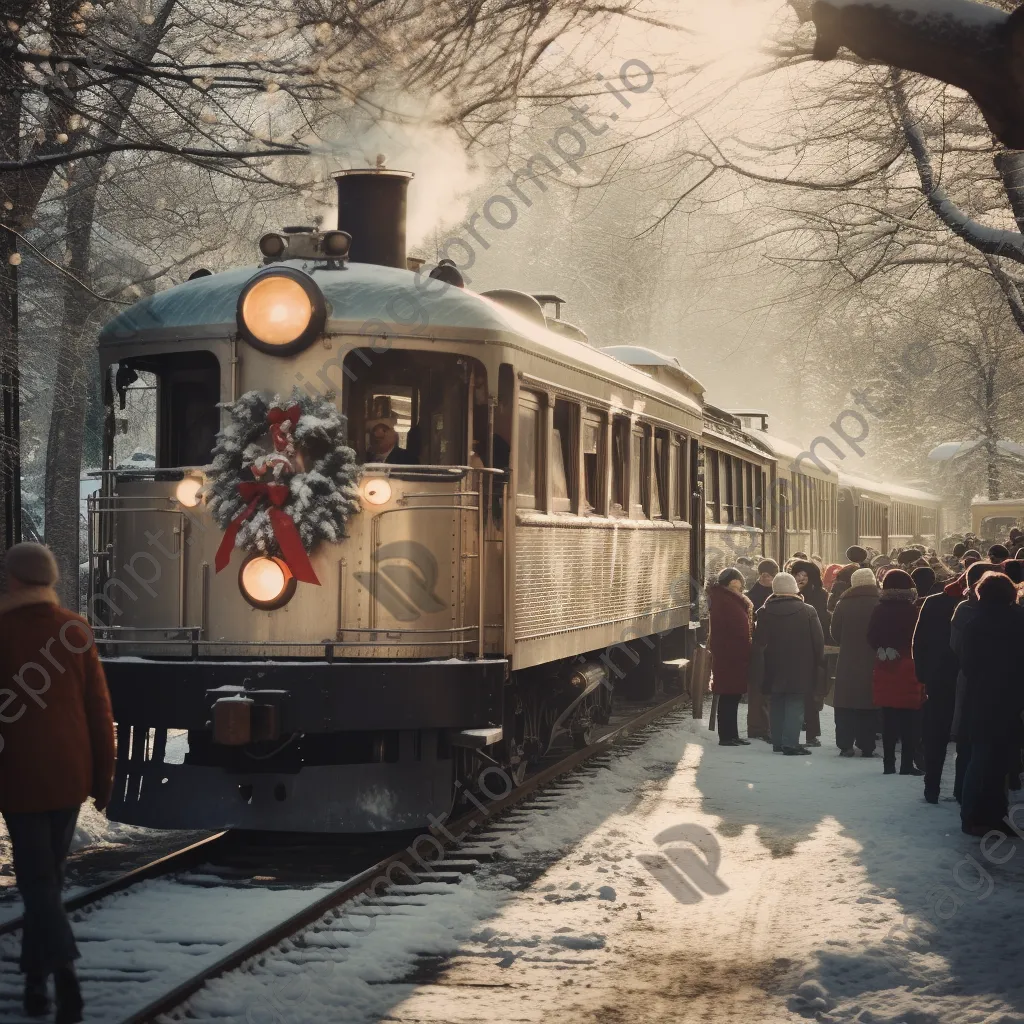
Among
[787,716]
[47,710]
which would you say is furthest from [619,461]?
[47,710]

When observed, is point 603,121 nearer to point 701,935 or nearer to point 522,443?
point 522,443

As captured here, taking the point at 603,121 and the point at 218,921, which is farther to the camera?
the point at 603,121

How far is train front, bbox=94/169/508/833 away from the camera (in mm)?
8898

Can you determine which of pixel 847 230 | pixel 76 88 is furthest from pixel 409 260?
pixel 847 230

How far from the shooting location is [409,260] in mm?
10828

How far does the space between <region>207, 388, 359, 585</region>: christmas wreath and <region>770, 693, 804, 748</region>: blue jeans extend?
632cm

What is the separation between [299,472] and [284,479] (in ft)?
0.33

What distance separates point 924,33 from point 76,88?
6.24 meters

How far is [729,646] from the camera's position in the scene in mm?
14781

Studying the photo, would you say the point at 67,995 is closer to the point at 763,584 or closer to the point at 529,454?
the point at 529,454

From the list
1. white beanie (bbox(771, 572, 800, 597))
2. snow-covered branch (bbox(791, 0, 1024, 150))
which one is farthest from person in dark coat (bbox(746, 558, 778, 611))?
snow-covered branch (bbox(791, 0, 1024, 150))

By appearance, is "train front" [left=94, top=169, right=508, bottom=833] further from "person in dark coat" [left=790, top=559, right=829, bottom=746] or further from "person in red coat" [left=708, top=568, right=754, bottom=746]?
"person in dark coat" [left=790, top=559, right=829, bottom=746]

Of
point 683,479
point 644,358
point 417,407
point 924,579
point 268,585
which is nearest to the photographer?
point 268,585

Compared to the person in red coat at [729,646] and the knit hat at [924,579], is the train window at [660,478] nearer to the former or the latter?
the person in red coat at [729,646]
